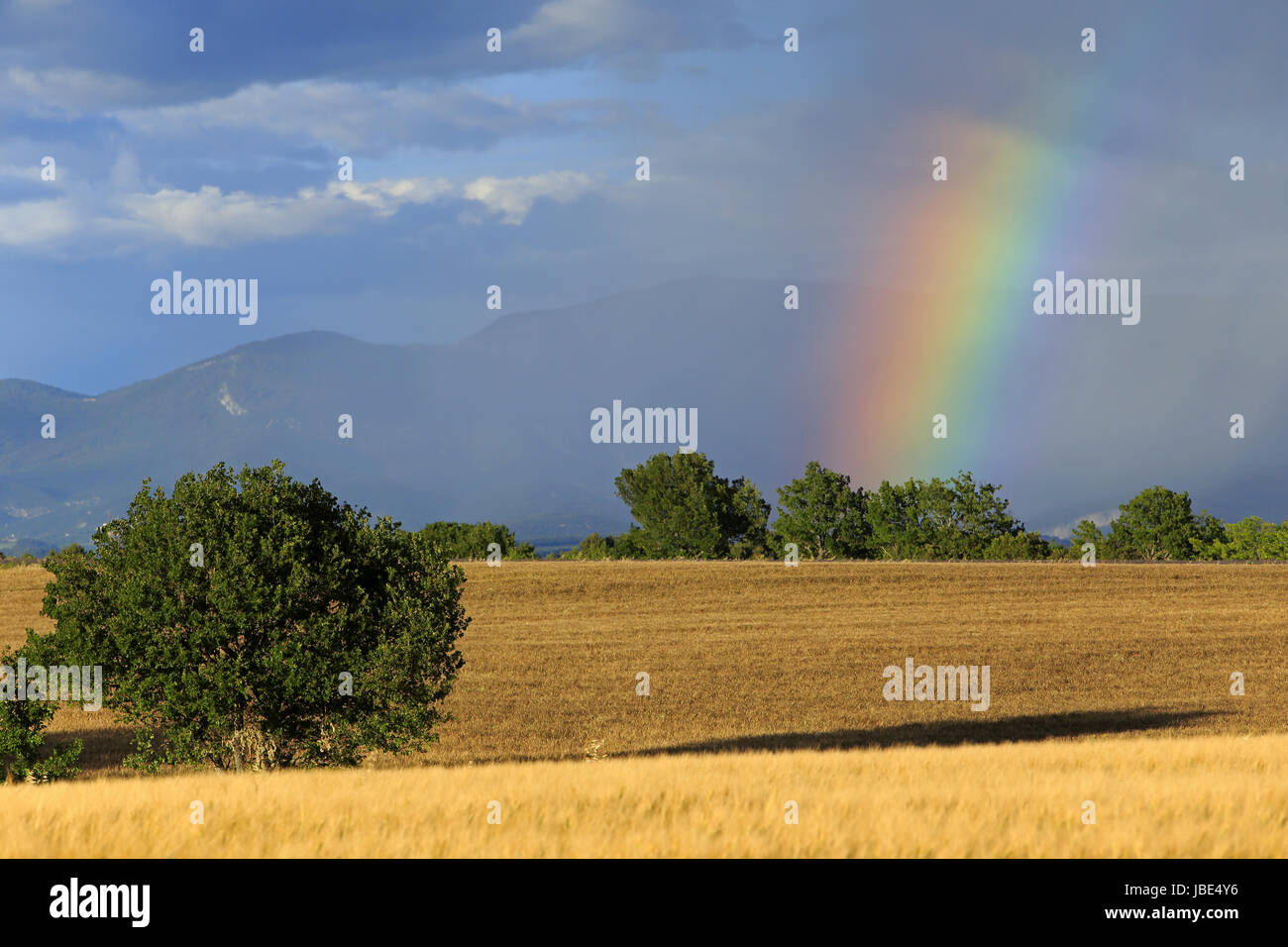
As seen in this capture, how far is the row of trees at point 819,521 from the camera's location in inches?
4633

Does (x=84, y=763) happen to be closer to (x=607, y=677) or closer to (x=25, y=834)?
(x=607, y=677)

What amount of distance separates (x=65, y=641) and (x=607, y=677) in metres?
25.2

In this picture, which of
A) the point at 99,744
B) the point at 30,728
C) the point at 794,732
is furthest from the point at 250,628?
the point at 794,732

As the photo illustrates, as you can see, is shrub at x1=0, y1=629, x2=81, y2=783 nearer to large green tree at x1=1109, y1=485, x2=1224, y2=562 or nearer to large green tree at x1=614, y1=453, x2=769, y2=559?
large green tree at x1=614, y1=453, x2=769, y2=559

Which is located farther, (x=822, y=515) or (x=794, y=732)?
(x=822, y=515)

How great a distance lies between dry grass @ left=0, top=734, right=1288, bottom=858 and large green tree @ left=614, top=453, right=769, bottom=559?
99669 millimetres

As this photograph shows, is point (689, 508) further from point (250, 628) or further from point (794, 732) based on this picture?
point (250, 628)

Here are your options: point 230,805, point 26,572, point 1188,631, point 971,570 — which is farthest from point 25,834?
point 26,572

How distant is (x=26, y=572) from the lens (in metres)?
81.9

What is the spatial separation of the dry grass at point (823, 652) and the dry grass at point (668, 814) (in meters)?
14.9

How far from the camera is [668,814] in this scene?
1205 cm

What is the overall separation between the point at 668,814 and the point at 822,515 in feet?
357

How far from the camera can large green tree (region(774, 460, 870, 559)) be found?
388 feet

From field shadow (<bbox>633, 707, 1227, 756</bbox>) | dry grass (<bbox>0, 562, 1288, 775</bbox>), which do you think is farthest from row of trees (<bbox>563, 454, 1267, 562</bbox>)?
field shadow (<bbox>633, 707, 1227, 756</bbox>)
